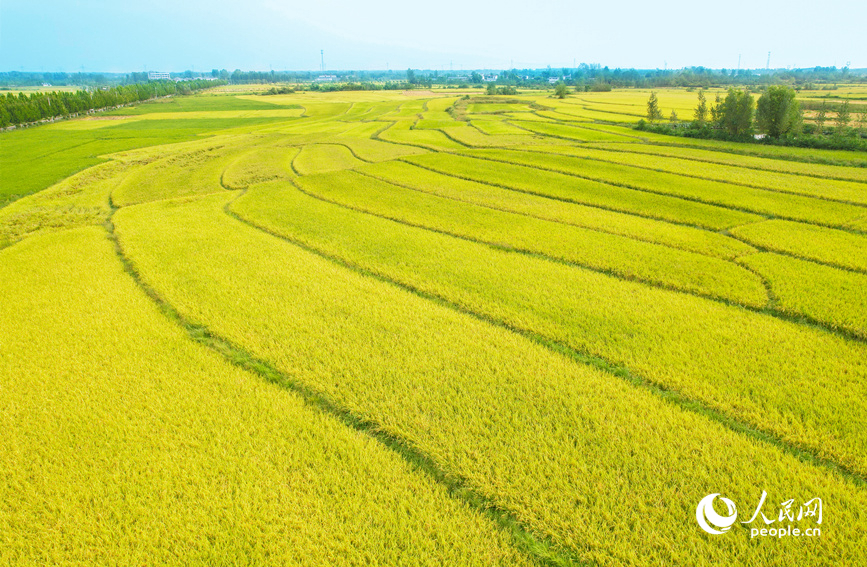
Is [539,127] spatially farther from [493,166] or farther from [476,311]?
[476,311]

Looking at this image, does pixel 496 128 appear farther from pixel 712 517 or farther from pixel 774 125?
pixel 712 517

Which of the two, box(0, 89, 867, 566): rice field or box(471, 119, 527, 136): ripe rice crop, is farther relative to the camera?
box(471, 119, 527, 136): ripe rice crop

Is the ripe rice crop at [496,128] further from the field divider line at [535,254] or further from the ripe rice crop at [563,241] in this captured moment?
the field divider line at [535,254]

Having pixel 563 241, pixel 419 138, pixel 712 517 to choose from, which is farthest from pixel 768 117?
pixel 712 517

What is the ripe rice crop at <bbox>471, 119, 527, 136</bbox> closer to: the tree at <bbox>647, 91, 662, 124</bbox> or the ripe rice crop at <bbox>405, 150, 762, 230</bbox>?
the tree at <bbox>647, 91, 662, 124</bbox>

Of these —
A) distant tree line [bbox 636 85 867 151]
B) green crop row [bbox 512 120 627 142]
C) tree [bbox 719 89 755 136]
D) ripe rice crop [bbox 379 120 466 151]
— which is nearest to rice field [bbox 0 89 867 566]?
distant tree line [bbox 636 85 867 151]

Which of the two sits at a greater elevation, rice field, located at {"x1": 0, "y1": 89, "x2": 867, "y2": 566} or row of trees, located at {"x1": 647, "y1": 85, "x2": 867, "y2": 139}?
row of trees, located at {"x1": 647, "y1": 85, "x2": 867, "y2": 139}

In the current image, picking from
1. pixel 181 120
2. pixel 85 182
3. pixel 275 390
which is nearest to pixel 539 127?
pixel 85 182
